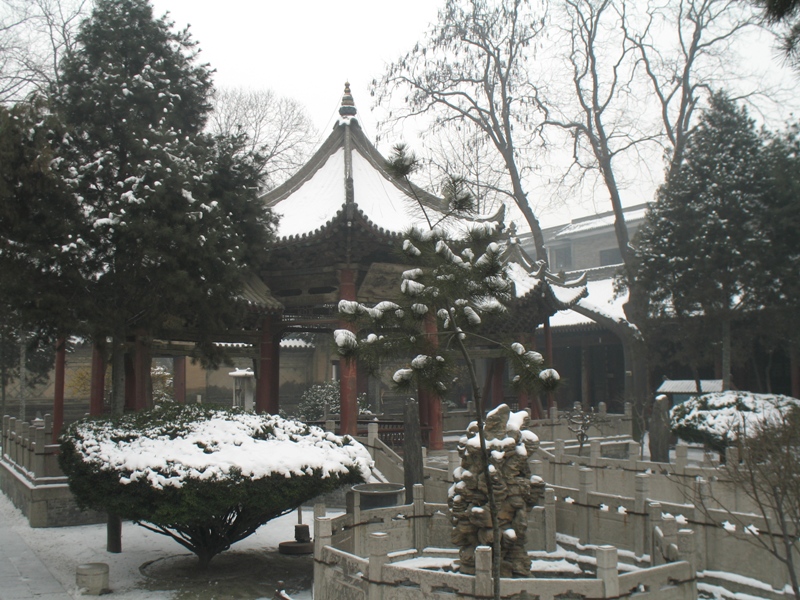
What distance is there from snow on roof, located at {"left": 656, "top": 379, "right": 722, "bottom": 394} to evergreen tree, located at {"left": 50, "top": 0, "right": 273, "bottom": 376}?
505 inches

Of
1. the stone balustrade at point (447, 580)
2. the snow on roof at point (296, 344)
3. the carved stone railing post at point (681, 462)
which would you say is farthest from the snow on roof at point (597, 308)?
the stone balustrade at point (447, 580)

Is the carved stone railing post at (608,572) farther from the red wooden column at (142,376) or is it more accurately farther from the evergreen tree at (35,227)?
the red wooden column at (142,376)

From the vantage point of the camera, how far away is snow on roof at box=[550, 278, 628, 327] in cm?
2173

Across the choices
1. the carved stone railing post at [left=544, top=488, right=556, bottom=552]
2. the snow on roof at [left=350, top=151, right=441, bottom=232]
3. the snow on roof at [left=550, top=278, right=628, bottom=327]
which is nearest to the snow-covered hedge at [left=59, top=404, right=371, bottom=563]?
the carved stone railing post at [left=544, top=488, right=556, bottom=552]

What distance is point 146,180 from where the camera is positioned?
31.2 feet

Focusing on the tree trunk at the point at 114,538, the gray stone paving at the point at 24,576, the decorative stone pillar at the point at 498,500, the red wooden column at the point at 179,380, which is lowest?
the gray stone paving at the point at 24,576

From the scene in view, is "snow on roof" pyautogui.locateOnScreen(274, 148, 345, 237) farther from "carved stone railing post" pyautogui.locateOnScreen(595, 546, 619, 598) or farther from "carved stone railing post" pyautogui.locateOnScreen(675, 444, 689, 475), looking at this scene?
"carved stone railing post" pyautogui.locateOnScreen(595, 546, 619, 598)

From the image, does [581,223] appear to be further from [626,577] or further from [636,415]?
[626,577]

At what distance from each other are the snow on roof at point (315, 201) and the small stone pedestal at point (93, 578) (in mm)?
A: 6456

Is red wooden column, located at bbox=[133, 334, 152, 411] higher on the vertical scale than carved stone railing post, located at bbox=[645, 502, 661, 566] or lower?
higher

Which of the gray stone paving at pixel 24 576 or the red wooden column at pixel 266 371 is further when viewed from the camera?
the red wooden column at pixel 266 371

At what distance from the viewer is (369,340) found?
18.8ft

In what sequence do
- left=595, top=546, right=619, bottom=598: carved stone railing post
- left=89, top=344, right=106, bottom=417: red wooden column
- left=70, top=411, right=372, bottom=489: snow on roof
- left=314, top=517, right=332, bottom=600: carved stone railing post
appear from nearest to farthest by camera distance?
left=595, top=546, right=619, bottom=598: carved stone railing post, left=314, top=517, right=332, bottom=600: carved stone railing post, left=70, top=411, right=372, bottom=489: snow on roof, left=89, top=344, right=106, bottom=417: red wooden column

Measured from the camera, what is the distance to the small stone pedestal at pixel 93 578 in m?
7.57
